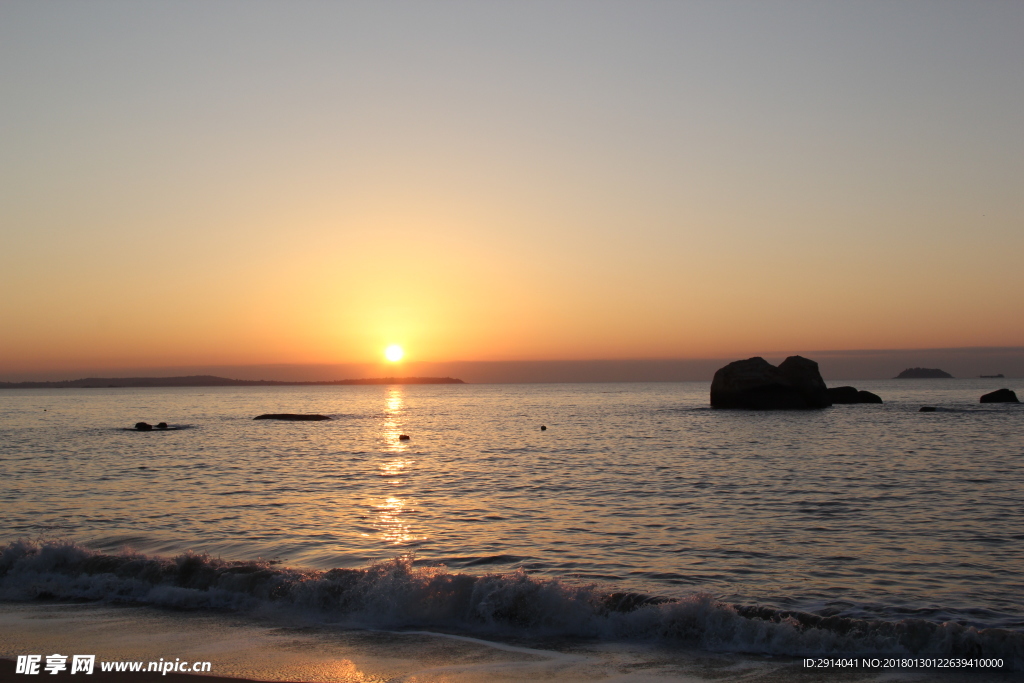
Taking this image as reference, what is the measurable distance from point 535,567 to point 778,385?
66.0 metres

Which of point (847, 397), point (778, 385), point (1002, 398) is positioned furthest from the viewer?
point (847, 397)

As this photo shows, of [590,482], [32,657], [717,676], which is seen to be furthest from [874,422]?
[32,657]

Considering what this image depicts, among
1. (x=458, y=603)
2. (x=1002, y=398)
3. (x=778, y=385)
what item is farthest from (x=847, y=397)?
(x=458, y=603)

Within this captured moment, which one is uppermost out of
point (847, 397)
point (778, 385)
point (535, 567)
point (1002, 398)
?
point (778, 385)

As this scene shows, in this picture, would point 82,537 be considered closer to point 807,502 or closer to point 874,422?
point 807,502

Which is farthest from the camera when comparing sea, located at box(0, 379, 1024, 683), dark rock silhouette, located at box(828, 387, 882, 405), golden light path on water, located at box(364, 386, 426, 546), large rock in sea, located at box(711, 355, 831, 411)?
dark rock silhouette, located at box(828, 387, 882, 405)

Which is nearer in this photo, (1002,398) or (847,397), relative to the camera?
(1002,398)

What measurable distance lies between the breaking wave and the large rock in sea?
66806 mm

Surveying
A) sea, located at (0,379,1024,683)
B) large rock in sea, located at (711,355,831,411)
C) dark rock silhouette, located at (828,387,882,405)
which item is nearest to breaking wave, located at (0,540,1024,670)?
sea, located at (0,379,1024,683)

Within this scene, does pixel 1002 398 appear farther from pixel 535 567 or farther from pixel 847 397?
pixel 535 567

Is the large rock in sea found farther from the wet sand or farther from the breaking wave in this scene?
the wet sand

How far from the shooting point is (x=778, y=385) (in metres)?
74.2

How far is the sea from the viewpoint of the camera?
10.1m

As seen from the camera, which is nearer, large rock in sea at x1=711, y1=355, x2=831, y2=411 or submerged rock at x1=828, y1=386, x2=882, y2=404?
large rock in sea at x1=711, y1=355, x2=831, y2=411
